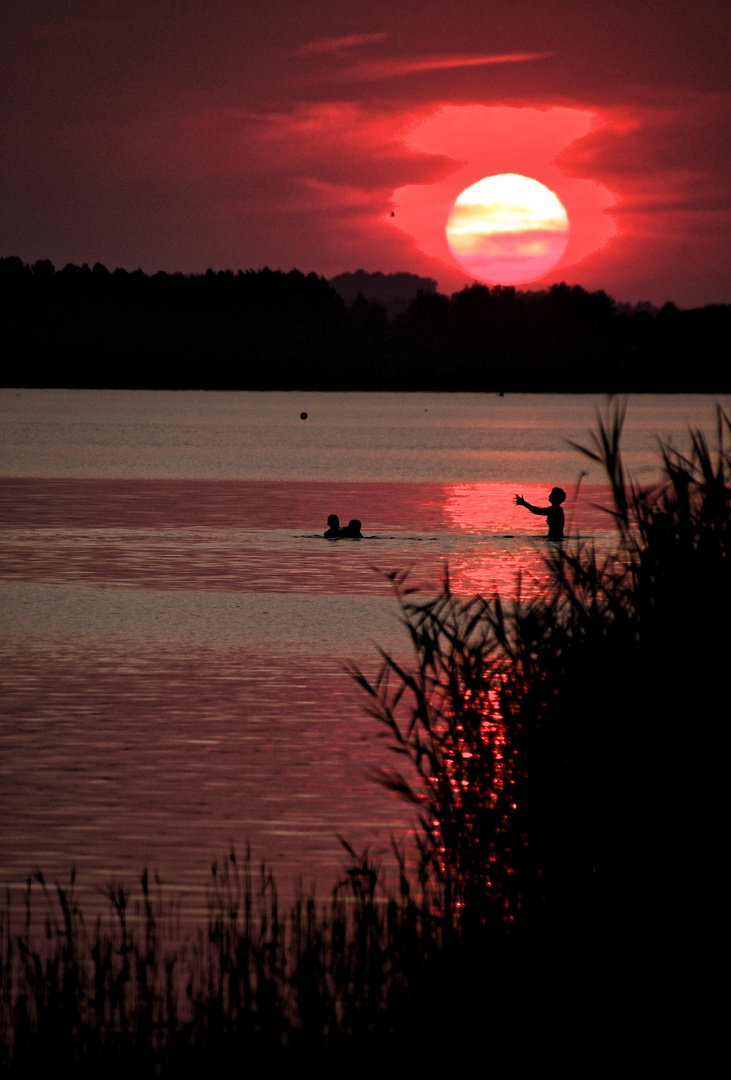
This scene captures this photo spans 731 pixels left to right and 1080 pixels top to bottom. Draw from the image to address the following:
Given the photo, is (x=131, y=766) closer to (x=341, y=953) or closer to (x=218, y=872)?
(x=218, y=872)

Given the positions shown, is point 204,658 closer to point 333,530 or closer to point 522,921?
point 522,921

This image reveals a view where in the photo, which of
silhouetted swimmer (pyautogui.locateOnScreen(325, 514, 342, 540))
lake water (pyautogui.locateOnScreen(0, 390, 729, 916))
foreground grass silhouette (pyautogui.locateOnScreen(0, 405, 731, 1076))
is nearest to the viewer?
foreground grass silhouette (pyautogui.locateOnScreen(0, 405, 731, 1076))

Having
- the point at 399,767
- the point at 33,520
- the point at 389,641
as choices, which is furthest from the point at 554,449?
the point at 399,767

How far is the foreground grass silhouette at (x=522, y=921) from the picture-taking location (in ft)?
24.7

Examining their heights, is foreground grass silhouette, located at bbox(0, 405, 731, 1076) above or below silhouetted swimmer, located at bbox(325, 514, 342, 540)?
below

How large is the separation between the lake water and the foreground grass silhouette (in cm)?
122

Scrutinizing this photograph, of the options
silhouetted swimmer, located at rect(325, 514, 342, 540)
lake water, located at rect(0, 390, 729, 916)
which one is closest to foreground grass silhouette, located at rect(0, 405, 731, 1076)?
lake water, located at rect(0, 390, 729, 916)

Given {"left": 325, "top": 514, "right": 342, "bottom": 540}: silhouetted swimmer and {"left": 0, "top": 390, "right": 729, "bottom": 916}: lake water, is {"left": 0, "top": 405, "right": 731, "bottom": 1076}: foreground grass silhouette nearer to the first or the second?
{"left": 0, "top": 390, "right": 729, "bottom": 916}: lake water

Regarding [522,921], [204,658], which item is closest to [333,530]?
[204,658]

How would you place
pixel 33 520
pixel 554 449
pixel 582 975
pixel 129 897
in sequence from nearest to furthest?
pixel 582 975 < pixel 129 897 < pixel 33 520 < pixel 554 449

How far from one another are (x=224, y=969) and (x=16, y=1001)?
3.86 ft

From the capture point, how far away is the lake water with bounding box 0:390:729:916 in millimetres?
12398

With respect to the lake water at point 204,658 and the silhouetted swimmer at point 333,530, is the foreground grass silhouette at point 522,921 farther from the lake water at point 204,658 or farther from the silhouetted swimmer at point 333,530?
the silhouetted swimmer at point 333,530

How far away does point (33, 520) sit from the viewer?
4325 cm
